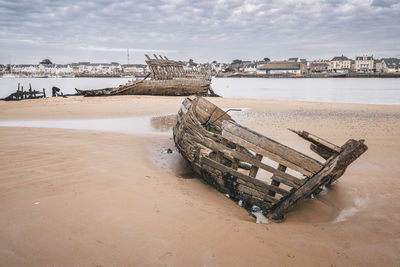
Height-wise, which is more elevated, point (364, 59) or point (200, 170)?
point (364, 59)

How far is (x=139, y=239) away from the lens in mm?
3135

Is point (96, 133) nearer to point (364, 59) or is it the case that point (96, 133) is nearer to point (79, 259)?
point (79, 259)

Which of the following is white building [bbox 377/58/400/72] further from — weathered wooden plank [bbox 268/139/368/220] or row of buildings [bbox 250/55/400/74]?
weathered wooden plank [bbox 268/139/368/220]

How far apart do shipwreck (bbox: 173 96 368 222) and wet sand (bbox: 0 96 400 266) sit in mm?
291

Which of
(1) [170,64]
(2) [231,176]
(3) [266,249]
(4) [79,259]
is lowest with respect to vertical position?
(3) [266,249]

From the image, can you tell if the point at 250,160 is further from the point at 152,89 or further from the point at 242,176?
the point at 152,89

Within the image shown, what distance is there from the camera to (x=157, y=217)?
12.1ft

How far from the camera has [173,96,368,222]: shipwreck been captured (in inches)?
142

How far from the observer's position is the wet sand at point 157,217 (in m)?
2.94

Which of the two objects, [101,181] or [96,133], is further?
[96,133]

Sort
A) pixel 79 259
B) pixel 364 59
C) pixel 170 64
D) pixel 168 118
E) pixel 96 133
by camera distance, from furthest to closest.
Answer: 1. pixel 364 59
2. pixel 170 64
3. pixel 168 118
4. pixel 96 133
5. pixel 79 259

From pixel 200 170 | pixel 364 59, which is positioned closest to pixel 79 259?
pixel 200 170

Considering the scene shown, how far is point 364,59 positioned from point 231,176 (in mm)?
157475

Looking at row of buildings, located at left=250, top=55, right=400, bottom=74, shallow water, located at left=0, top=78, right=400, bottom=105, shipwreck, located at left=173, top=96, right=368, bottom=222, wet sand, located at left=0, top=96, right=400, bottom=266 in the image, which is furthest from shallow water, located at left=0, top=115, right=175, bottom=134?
row of buildings, located at left=250, top=55, right=400, bottom=74
